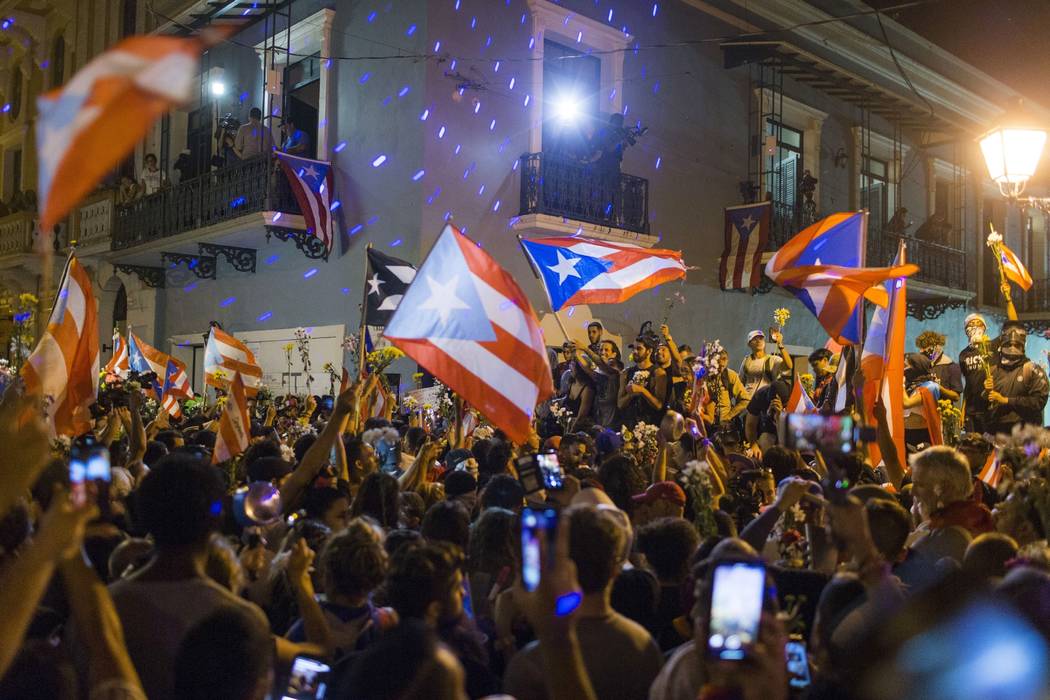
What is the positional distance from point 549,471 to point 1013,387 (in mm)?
7654

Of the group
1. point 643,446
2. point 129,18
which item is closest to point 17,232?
point 129,18

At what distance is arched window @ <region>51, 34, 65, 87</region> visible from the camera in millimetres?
23855

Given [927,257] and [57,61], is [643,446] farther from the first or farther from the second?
[57,61]

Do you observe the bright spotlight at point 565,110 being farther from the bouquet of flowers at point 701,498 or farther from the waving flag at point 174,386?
the bouquet of flowers at point 701,498

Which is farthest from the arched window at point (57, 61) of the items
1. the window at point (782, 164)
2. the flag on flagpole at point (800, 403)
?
the flag on flagpole at point (800, 403)

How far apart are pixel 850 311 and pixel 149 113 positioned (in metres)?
7.05

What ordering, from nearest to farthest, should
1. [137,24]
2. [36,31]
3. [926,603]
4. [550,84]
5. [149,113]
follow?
[926,603] → [149,113] → [550,84] → [137,24] → [36,31]

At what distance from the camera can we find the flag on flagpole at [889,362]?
8297 millimetres

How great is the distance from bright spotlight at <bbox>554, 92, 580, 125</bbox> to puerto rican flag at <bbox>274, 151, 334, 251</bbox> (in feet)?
13.1

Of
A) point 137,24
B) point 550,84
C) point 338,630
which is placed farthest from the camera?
point 137,24

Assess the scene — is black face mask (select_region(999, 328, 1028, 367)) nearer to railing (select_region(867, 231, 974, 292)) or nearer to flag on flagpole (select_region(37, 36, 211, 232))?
flag on flagpole (select_region(37, 36, 211, 232))

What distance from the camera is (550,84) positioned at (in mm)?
17094

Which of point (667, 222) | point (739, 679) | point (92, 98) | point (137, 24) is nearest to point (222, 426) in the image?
point (92, 98)

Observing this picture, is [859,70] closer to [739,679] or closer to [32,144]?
[32,144]
